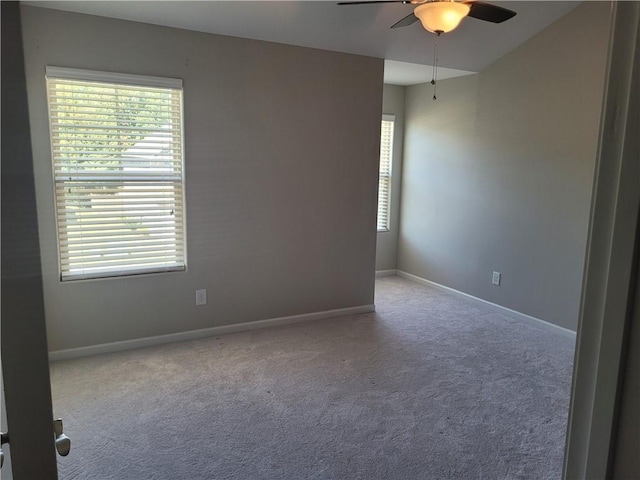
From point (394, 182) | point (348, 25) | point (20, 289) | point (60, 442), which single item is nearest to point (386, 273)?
point (394, 182)

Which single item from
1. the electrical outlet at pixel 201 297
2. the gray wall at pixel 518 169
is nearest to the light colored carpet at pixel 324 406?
the electrical outlet at pixel 201 297

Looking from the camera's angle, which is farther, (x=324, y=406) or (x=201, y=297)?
(x=201, y=297)

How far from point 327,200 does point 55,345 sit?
7.83 ft

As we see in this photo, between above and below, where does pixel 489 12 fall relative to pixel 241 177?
above

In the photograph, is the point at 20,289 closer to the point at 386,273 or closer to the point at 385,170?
the point at 385,170

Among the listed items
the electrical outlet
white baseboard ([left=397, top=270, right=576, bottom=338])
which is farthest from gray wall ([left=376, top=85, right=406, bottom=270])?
the electrical outlet

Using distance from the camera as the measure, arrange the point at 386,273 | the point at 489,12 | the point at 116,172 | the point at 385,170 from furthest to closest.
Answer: the point at 386,273
the point at 385,170
the point at 116,172
the point at 489,12

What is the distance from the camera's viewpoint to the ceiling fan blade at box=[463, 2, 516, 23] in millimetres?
2490

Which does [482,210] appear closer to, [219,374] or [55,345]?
[219,374]

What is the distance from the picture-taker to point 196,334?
371cm

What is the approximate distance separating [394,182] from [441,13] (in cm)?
335

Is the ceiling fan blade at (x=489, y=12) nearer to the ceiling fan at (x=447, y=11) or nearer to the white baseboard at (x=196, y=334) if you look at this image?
the ceiling fan at (x=447, y=11)

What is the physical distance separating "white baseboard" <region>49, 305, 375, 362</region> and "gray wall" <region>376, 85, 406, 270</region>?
1.53 m

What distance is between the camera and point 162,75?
3.31 metres
